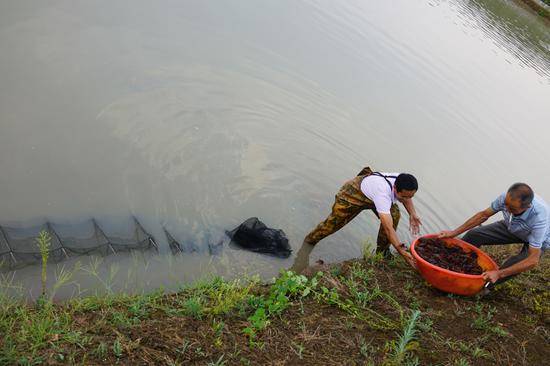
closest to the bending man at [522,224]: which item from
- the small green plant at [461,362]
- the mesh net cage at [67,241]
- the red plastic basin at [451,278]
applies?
the red plastic basin at [451,278]

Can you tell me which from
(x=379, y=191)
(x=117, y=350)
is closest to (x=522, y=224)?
(x=379, y=191)

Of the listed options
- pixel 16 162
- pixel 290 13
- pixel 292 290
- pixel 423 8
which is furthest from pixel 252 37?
pixel 423 8

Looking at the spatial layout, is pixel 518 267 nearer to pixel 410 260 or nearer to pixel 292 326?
pixel 410 260

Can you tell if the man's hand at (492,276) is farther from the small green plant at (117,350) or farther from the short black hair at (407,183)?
the small green plant at (117,350)

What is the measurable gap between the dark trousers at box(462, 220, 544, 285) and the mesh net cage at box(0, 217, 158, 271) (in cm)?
331

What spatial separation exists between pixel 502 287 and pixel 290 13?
814cm

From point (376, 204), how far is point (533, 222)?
1322 mm

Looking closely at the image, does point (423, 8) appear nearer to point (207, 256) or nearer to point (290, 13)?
point (290, 13)

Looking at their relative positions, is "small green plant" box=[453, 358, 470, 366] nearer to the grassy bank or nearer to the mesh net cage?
the grassy bank

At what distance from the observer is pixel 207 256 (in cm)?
462

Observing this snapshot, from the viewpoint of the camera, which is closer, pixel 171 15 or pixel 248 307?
pixel 248 307

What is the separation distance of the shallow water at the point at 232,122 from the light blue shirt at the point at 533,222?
1869mm

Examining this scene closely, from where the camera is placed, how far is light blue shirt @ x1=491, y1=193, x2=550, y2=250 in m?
3.88

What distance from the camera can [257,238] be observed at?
15.8ft
